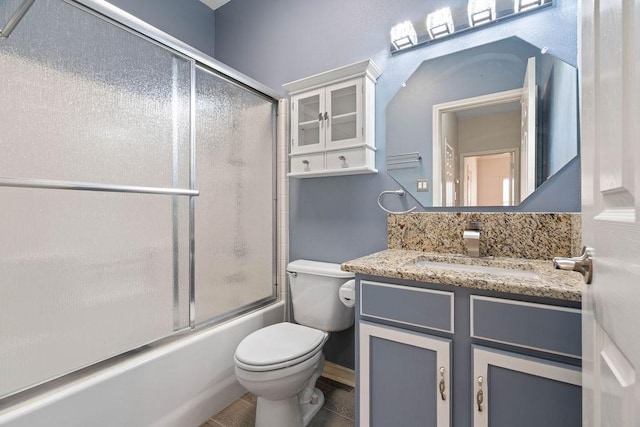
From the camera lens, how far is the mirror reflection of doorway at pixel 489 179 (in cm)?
138

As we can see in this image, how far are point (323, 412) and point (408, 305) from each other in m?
0.92

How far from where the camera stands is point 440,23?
5.01 feet

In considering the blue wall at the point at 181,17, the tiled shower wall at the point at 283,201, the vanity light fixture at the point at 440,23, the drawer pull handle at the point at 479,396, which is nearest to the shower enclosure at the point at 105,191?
the tiled shower wall at the point at 283,201

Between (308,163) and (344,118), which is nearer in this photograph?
(344,118)

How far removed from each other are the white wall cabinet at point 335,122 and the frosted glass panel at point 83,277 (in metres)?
0.78

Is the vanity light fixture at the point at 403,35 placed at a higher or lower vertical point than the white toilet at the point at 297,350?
higher

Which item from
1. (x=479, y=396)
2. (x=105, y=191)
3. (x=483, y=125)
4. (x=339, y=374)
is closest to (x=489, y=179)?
(x=483, y=125)

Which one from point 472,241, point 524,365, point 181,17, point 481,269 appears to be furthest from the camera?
Answer: point 181,17

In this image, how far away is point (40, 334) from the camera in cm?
117

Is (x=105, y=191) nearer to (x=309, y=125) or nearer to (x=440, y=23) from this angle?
(x=309, y=125)

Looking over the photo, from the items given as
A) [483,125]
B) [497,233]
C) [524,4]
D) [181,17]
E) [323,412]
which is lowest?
Result: [323,412]

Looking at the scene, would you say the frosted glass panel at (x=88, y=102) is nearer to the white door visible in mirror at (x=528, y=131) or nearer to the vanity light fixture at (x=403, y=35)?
the vanity light fixture at (x=403, y=35)

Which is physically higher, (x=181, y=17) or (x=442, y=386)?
(x=181, y=17)

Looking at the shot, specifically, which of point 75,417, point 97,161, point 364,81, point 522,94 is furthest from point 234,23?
point 75,417
